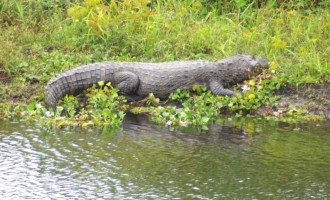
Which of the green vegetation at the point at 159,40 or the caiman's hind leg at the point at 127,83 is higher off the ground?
the green vegetation at the point at 159,40

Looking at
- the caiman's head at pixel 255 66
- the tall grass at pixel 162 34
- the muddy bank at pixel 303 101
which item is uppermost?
the tall grass at pixel 162 34

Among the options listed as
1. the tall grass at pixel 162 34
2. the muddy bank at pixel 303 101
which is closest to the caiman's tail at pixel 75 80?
the tall grass at pixel 162 34

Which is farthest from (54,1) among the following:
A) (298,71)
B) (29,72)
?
(298,71)

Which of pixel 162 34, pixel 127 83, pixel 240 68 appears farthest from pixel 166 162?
pixel 162 34

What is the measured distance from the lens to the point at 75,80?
10.4 metres

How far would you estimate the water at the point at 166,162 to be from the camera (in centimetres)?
687

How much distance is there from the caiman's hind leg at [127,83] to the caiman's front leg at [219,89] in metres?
0.89

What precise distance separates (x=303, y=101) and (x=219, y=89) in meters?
1.01

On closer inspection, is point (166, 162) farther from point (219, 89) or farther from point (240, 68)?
point (240, 68)

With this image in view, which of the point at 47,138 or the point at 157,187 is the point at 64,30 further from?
the point at 157,187

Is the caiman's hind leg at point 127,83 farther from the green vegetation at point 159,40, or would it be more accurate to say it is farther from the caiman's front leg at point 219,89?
the caiman's front leg at point 219,89

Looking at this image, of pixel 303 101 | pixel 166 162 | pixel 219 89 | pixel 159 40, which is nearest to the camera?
pixel 166 162

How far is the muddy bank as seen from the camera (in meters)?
10.1

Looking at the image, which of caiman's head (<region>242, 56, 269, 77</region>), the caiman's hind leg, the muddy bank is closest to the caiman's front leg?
caiman's head (<region>242, 56, 269, 77</region>)
